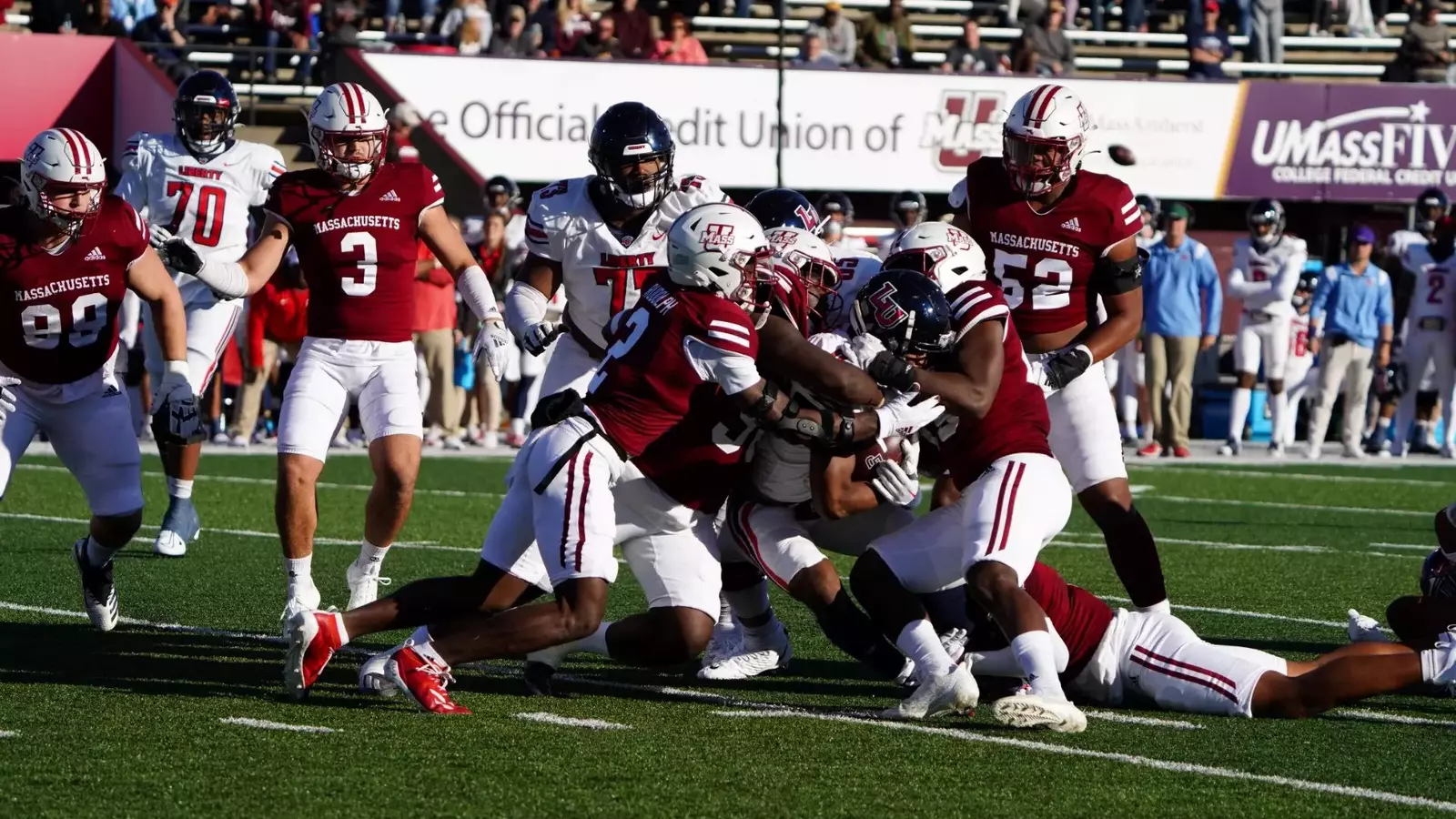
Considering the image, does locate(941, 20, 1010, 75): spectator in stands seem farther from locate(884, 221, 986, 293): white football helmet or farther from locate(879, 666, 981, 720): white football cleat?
locate(879, 666, 981, 720): white football cleat

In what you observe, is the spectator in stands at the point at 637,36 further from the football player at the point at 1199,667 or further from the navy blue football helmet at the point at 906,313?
the football player at the point at 1199,667

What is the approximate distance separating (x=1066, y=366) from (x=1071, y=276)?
435 mm

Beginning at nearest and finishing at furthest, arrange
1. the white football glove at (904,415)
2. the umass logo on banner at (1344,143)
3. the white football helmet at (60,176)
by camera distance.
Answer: the white football glove at (904,415), the white football helmet at (60,176), the umass logo on banner at (1344,143)

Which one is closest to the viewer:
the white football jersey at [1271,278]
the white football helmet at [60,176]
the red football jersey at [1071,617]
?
the red football jersey at [1071,617]

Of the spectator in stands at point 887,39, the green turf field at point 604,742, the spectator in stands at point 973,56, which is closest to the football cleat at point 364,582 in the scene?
the green turf field at point 604,742

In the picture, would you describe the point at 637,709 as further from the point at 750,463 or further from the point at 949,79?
the point at 949,79

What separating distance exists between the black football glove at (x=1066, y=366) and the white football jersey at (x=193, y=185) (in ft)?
13.5

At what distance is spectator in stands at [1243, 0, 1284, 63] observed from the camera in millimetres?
20391

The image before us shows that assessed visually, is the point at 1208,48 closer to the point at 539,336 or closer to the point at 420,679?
the point at 539,336

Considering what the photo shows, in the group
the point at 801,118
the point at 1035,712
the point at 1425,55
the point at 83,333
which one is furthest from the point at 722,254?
the point at 1425,55

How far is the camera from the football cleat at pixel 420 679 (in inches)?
204

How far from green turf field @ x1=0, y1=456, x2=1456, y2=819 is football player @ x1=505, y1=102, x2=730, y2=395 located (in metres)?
1.04

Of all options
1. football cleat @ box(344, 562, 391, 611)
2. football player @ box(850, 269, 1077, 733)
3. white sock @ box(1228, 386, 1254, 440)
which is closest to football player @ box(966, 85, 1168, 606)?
football player @ box(850, 269, 1077, 733)

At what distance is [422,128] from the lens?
1622 cm
